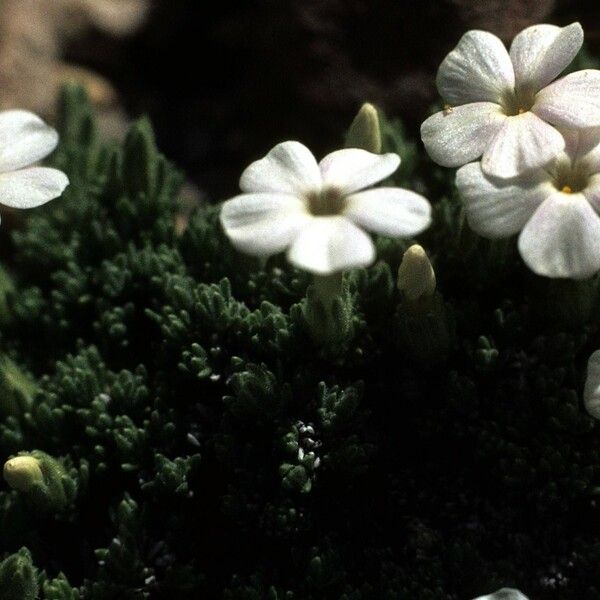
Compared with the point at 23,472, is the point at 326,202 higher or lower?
higher

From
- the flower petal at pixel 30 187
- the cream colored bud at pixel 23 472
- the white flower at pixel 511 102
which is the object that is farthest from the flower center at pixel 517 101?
the cream colored bud at pixel 23 472

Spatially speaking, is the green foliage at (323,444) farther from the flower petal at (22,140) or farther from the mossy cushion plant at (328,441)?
the flower petal at (22,140)

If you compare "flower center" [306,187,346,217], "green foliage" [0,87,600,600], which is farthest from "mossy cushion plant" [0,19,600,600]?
"flower center" [306,187,346,217]

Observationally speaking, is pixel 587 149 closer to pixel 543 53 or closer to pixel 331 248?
pixel 543 53

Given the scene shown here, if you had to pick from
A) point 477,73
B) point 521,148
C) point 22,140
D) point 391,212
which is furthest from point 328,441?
point 22,140

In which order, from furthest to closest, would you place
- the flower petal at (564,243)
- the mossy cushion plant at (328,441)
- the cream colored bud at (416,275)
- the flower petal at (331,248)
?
the mossy cushion plant at (328,441) → the cream colored bud at (416,275) → the flower petal at (564,243) → the flower petal at (331,248)

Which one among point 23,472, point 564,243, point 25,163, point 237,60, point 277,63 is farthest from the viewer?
point 237,60

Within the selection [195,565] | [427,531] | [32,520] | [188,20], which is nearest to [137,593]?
[195,565]

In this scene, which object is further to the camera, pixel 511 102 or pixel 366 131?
pixel 366 131
